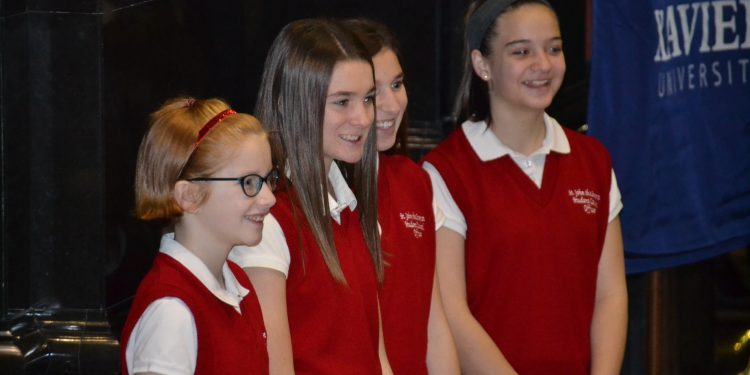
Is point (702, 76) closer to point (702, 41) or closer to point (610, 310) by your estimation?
point (702, 41)

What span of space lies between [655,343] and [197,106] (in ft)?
8.24

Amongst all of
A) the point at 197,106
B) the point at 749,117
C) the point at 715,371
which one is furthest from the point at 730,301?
the point at 197,106

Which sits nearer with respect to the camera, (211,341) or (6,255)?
(211,341)

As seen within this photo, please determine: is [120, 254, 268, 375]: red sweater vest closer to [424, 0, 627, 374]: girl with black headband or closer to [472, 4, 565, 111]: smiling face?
[424, 0, 627, 374]: girl with black headband

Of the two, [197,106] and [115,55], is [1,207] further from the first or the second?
[197,106]

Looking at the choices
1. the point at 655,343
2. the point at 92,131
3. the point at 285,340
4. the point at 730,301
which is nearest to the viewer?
the point at 285,340

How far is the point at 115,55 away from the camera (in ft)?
12.8

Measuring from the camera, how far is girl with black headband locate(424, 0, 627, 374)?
3.79m

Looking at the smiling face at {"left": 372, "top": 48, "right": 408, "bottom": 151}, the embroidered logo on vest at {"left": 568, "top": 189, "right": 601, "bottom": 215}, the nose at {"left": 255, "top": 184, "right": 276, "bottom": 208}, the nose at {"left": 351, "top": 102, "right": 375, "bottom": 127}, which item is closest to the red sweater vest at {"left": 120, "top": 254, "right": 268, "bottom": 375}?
the nose at {"left": 255, "top": 184, "right": 276, "bottom": 208}

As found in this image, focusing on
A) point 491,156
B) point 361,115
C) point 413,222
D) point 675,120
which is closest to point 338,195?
point 361,115

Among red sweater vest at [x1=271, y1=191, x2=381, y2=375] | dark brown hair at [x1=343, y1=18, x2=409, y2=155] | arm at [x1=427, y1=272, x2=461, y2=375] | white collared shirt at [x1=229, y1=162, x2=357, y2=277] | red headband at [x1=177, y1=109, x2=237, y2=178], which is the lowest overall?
arm at [x1=427, y1=272, x2=461, y2=375]

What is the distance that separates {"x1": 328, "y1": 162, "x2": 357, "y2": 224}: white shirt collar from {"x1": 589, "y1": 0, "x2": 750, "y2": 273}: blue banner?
1.14 metres

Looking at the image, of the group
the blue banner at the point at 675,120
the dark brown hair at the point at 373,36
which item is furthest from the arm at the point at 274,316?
the blue banner at the point at 675,120

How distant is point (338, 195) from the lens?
3326 mm
